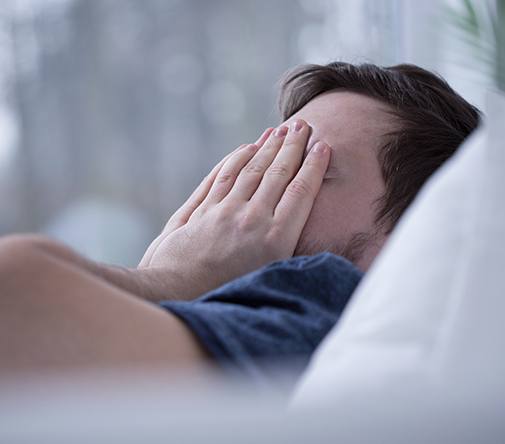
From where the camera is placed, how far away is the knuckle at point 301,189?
1.17 m

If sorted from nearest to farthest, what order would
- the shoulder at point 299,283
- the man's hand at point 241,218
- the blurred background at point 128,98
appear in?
the shoulder at point 299,283 < the man's hand at point 241,218 < the blurred background at point 128,98

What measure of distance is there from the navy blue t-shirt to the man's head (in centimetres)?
32

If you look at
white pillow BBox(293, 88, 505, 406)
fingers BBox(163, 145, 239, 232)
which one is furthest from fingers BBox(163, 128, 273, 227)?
white pillow BBox(293, 88, 505, 406)

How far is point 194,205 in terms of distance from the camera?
1.30 meters

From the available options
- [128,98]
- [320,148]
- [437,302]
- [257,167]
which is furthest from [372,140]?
[128,98]

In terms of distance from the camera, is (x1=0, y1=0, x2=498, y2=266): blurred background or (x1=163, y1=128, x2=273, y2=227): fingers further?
(x1=0, y1=0, x2=498, y2=266): blurred background

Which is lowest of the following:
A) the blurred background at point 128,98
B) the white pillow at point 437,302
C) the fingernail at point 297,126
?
the blurred background at point 128,98

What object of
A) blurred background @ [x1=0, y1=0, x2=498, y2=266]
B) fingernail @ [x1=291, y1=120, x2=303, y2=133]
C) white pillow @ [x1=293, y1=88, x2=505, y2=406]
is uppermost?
white pillow @ [x1=293, y1=88, x2=505, y2=406]

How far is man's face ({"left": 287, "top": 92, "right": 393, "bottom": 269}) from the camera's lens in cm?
115

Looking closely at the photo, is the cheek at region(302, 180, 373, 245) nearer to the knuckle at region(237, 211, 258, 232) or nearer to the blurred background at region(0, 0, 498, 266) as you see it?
the knuckle at region(237, 211, 258, 232)

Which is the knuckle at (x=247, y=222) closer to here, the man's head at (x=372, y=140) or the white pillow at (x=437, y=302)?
the man's head at (x=372, y=140)

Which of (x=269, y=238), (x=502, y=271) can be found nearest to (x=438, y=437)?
(x=502, y=271)

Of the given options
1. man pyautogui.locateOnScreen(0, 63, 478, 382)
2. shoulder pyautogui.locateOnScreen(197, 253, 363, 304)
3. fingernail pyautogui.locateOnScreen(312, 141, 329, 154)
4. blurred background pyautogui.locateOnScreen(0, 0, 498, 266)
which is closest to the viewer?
man pyautogui.locateOnScreen(0, 63, 478, 382)

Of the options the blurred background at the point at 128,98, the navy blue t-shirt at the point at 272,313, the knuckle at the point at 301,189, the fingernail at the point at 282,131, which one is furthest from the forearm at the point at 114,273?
the blurred background at the point at 128,98
